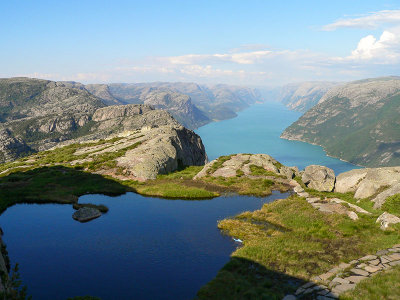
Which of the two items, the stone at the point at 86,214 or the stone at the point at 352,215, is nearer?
the stone at the point at 352,215

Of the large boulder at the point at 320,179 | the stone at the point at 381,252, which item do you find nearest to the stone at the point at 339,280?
the stone at the point at 381,252

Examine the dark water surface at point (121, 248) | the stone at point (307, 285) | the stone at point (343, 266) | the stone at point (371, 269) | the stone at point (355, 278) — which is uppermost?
the stone at point (355, 278)

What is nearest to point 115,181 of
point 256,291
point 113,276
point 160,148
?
point 160,148

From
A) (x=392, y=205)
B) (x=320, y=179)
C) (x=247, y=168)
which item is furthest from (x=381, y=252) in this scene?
(x=247, y=168)

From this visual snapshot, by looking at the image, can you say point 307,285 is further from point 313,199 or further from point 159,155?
point 159,155

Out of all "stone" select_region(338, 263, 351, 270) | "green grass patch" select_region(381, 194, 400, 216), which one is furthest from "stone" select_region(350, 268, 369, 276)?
"green grass patch" select_region(381, 194, 400, 216)

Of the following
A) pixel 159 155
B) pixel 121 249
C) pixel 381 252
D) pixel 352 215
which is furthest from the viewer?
pixel 159 155

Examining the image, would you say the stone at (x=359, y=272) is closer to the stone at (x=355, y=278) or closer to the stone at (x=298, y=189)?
the stone at (x=355, y=278)
